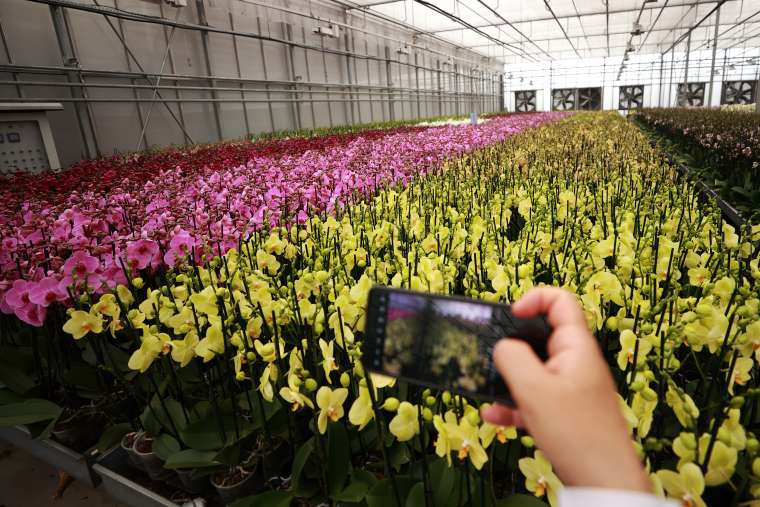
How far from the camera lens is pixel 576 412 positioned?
353mm

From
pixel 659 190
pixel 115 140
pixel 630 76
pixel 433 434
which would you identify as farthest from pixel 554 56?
pixel 433 434

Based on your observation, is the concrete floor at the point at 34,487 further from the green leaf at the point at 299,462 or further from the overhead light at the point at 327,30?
the overhead light at the point at 327,30

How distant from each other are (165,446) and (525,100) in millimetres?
44040

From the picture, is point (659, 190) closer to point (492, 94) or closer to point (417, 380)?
point (417, 380)

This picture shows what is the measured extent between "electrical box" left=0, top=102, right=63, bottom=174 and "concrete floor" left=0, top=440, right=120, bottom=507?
398 cm

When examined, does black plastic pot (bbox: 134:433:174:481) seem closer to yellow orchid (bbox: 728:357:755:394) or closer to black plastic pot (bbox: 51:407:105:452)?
black plastic pot (bbox: 51:407:105:452)

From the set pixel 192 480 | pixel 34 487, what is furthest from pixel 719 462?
pixel 34 487

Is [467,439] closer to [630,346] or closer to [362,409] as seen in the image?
[362,409]

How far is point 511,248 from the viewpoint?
143 centimetres

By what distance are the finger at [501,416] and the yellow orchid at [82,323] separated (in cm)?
98

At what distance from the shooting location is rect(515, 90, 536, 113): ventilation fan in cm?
4007

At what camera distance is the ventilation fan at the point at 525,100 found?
4007 centimetres

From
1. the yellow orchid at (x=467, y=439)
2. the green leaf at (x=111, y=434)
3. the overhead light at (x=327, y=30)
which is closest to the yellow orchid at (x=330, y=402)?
the yellow orchid at (x=467, y=439)

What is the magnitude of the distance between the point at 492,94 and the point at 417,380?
40.8 m
